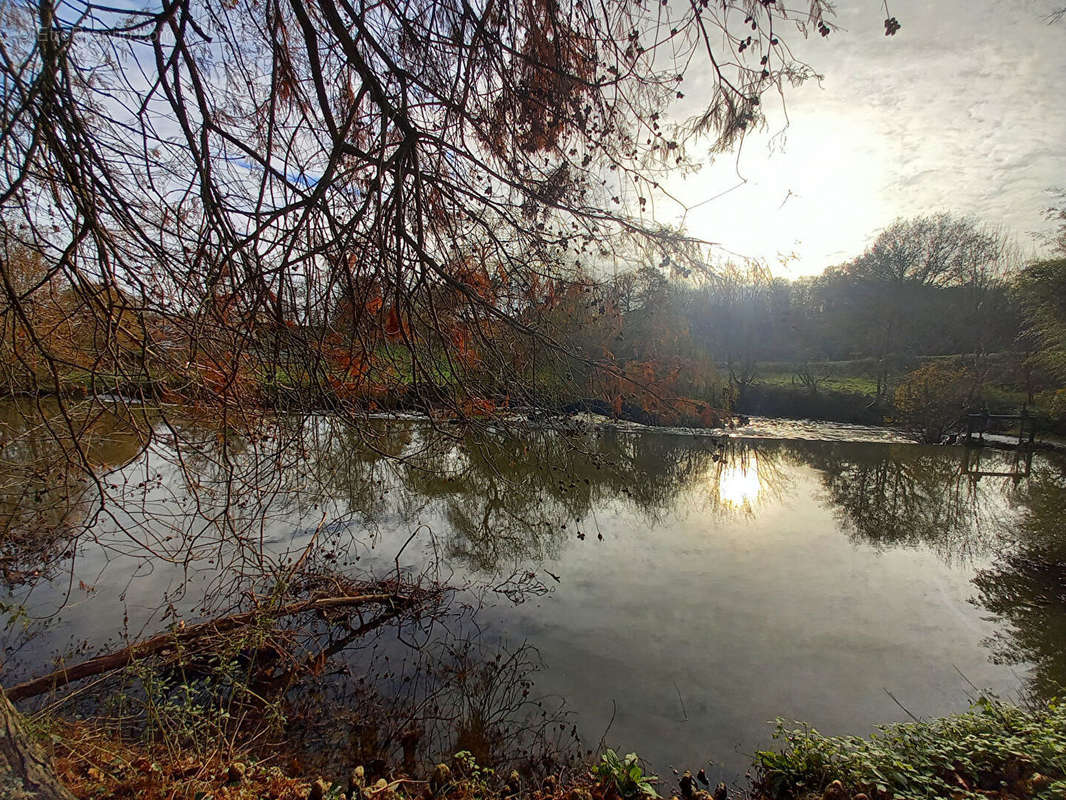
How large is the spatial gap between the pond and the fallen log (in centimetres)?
32

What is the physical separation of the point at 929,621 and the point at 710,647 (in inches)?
88.6

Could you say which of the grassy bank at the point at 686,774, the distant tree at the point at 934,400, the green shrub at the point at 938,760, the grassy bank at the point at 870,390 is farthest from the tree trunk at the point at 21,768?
the grassy bank at the point at 870,390

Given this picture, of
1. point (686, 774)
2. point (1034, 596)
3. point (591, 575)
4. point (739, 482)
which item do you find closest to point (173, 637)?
point (686, 774)

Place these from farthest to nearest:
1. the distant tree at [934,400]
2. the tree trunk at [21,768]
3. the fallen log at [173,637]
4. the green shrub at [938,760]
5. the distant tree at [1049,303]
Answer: the distant tree at [934,400], the distant tree at [1049,303], the fallen log at [173,637], the green shrub at [938,760], the tree trunk at [21,768]

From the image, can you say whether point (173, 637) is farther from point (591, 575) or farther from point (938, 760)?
point (938, 760)

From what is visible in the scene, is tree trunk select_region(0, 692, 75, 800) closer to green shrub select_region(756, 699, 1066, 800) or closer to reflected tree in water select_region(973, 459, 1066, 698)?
green shrub select_region(756, 699, 1066, 800)

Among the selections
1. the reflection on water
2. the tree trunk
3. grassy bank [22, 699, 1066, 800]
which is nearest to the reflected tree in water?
grassy bank [22, 699, 1066, 800]

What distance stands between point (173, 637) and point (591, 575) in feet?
12.4

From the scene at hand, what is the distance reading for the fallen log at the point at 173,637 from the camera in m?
2.95

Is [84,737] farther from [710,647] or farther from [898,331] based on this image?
[898,331]

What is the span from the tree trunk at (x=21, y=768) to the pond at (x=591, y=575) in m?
0.90

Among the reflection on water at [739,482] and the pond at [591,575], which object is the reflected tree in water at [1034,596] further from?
the reflection on water at [739,482]

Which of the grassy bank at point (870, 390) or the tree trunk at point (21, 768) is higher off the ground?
the grassy bank at point (870, 390)

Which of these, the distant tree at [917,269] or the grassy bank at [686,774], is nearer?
the grassy bank at [686,774]
